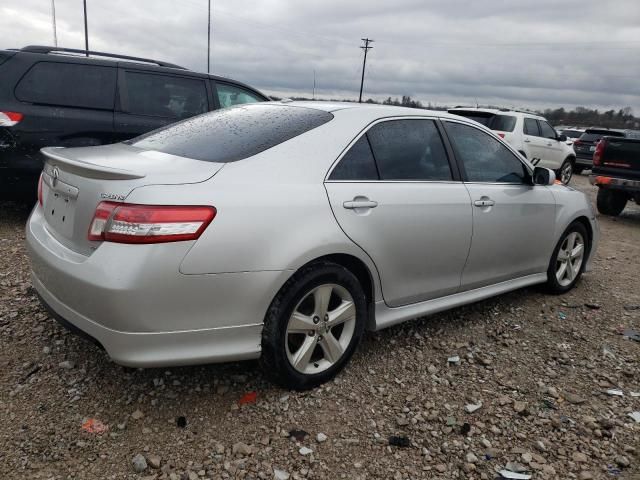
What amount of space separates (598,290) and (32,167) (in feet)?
18.0

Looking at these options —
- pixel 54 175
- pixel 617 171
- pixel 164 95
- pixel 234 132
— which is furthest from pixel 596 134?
pixel 54 175

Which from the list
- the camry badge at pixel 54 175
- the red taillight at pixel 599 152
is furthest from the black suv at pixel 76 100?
the red taillight at pixel 599 152

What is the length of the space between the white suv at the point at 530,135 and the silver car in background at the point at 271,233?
8.21 m

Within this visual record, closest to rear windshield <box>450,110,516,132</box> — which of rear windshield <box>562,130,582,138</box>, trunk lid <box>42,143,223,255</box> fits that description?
trunk lid <box>42,143,223,255</box>

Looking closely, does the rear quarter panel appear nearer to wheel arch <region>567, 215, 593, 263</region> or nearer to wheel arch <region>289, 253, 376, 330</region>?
wheel arch <region>289, 253, 376, 330</region>

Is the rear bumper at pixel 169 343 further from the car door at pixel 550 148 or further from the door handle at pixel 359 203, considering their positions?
the car door at pixel 550 148

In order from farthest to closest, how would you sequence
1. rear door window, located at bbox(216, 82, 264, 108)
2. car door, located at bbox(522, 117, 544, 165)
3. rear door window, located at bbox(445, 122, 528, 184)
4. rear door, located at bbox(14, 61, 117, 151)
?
car door, located at bbox(522, 117, 544, 165)
rear door window, located at bbox(216, 82, 264, 108)
rear door, located at bbox(14, 61, 117, 151)
rear door window, located at bbox(445, 122, 528, 184)

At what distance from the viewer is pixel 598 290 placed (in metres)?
4.94

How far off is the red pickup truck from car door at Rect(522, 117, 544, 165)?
2.79 m

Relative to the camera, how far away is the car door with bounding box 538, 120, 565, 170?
42.8 ft

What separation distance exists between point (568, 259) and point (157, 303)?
373cm

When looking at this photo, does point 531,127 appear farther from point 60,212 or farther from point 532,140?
point 60,212

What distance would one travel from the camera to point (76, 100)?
5.45 m

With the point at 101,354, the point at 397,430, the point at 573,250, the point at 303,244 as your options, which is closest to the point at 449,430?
the point at 397,430
